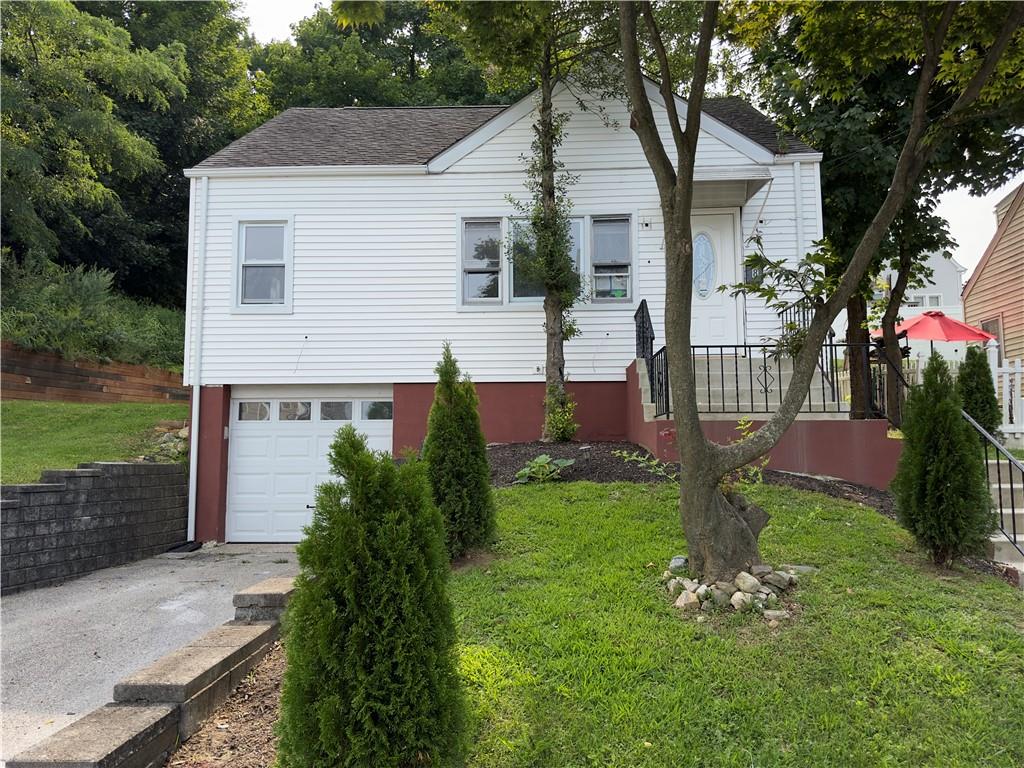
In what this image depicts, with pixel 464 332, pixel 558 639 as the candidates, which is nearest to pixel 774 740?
pixel 558 639

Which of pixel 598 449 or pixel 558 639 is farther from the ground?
pixel 598 449

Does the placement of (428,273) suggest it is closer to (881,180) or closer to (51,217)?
(881,180)

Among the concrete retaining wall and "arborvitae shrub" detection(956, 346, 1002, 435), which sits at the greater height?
"arborvitae shrub" detection(956, 346, 1002, 435)

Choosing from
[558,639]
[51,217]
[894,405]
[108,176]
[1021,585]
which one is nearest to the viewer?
[558,639]

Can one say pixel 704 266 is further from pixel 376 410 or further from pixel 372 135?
pixel 372 135

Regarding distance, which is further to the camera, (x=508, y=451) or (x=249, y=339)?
(x=249, y=339)

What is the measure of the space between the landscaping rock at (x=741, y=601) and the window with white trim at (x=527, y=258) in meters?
5.82

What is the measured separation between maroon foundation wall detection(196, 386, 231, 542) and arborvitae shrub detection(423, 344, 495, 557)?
6.65 m

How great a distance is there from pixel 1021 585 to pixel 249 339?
9.91m

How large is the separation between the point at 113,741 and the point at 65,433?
9.15 m

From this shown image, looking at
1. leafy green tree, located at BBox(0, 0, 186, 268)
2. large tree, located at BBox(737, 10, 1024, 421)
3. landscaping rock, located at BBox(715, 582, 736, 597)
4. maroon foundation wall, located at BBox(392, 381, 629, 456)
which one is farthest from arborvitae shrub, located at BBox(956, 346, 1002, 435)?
leafy green tree, located at BBox(0, 0, 186, 268)

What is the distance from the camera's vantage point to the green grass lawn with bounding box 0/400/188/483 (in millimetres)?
8680

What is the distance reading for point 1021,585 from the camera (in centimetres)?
470

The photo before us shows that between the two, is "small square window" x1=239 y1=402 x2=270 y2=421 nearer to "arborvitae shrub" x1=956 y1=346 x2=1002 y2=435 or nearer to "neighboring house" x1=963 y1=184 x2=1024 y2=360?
"arborvitae shrub" x1=956 y1=346 x2=1002 y2=435
